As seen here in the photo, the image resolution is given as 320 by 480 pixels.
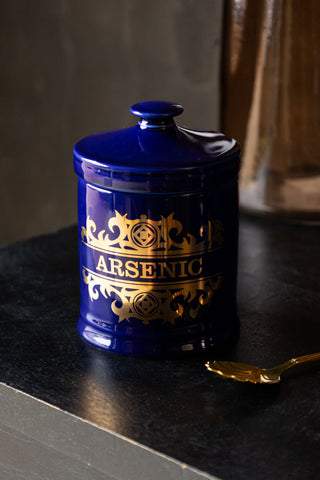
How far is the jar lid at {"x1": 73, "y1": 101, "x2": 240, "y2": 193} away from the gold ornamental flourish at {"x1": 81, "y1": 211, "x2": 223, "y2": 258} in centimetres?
3

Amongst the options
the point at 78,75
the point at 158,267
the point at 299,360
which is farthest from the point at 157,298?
the point at 78,75

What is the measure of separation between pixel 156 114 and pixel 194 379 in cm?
24

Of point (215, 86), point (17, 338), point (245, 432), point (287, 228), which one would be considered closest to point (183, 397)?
point (245, 432)

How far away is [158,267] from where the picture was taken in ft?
2.22

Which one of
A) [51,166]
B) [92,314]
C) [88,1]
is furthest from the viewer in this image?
[51,166]

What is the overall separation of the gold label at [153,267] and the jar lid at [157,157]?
0.03m

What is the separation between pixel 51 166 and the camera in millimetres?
1705

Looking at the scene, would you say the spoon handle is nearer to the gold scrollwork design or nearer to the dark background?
the gold scrollwork design

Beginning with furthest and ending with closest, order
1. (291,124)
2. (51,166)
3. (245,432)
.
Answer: (51,166), (291,124), (245,432)

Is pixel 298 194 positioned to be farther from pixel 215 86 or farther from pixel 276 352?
pixel 215 86

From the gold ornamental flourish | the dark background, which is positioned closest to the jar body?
the gold ornamental flourish

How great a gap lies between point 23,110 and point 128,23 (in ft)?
0.96

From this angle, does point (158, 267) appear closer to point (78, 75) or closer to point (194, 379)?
point (194, 379)

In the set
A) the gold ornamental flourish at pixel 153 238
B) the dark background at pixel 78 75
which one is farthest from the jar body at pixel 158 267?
the dark background at pixel 78 75
